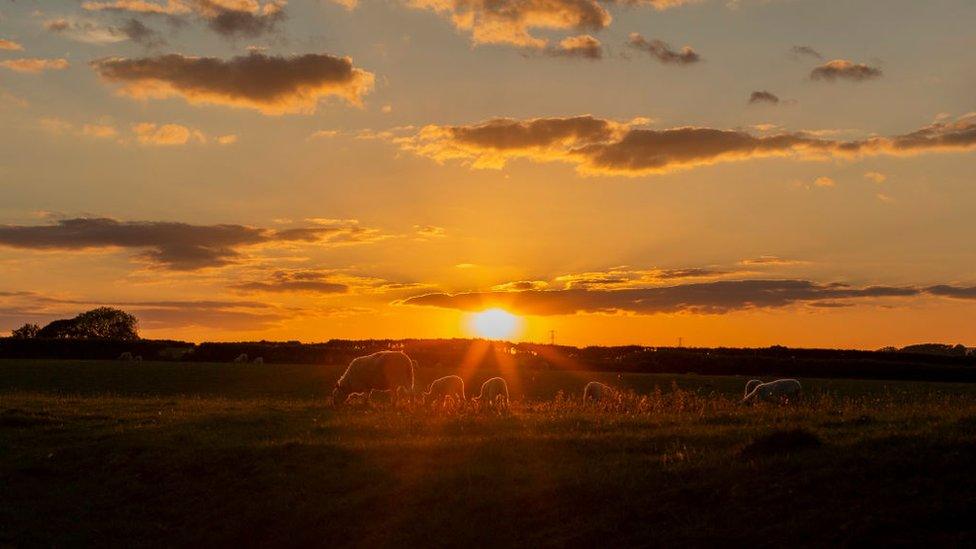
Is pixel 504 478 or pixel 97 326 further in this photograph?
pixel 97 326

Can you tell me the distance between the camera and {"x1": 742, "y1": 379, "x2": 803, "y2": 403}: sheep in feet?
109

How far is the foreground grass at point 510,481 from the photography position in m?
12.4

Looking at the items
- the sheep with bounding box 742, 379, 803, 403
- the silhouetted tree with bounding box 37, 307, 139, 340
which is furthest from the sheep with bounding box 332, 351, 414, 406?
the silhouetted tree with bounding box 37, 307, 139, 340

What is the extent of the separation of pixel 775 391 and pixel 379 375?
1545 centimetres

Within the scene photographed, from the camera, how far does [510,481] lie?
15617 millimetres

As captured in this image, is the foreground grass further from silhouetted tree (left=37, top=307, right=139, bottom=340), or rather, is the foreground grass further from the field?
silhouetted tree (left=37, top=307, right=139, bottom=340)

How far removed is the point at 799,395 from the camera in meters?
34.5

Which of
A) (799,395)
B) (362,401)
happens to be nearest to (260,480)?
(362,401)

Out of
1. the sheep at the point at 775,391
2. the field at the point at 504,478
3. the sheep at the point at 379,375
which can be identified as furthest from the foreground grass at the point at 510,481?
the sheep at the point at 379,375

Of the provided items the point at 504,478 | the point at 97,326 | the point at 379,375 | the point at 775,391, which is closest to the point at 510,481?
the point at 504,478

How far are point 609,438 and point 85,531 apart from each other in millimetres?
10150

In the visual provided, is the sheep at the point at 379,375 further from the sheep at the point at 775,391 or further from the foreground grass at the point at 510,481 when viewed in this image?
the sheep at the point at 775,391

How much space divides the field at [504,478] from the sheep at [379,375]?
9.22 m

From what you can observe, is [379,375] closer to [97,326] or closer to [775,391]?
[775,391]
